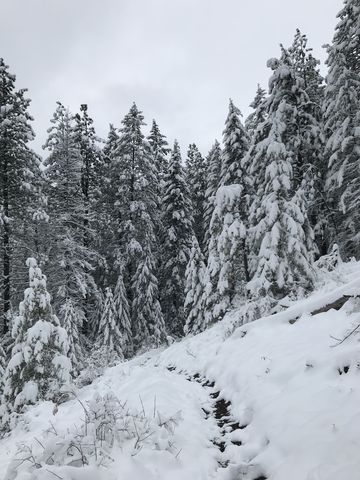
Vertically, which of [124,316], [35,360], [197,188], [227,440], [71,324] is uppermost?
[197,188]

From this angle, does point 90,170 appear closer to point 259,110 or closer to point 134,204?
point 134,204

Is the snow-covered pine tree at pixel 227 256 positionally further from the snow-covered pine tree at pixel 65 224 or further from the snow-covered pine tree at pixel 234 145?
the snow-covered pine tree at pixel 65 224

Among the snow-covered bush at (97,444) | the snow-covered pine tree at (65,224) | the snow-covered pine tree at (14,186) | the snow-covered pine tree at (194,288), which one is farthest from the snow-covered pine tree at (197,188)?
the snow-covered bush at (97,444)

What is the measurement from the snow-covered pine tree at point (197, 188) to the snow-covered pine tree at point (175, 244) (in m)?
4.88

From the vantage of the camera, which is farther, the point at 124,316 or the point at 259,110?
the point at 124,316

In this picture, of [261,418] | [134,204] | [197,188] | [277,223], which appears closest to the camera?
[261,418]

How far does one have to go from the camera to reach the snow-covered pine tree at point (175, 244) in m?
27.4

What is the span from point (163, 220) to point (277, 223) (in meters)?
15.4

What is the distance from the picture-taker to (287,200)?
15367mm

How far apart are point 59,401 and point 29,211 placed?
11574 mm

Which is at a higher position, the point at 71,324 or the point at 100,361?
the point at 71,324

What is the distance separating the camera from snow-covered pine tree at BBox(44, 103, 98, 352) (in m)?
21.4

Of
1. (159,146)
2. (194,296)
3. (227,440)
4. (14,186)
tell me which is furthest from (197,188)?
(227,440)

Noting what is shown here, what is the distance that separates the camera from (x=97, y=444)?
14.2 feet
